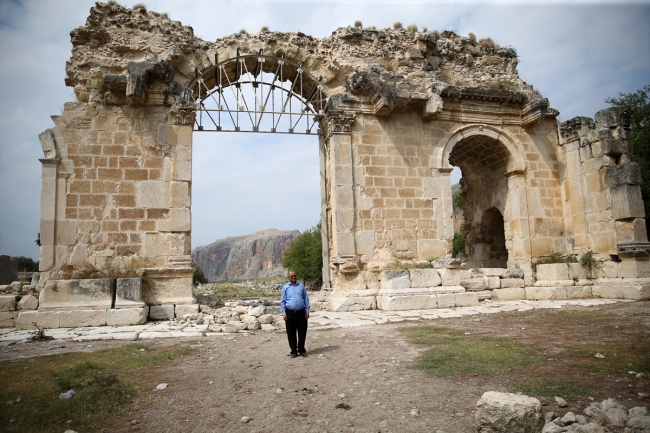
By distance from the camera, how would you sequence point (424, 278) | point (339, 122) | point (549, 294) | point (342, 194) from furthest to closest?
point (549, 294) < point (339, 122) < point (342, 194) < point (424, 278)

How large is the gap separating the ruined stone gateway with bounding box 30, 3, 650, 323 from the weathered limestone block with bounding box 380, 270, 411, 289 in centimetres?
4

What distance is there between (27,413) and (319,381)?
2523 mm

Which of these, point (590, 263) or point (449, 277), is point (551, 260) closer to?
point (590, 263)

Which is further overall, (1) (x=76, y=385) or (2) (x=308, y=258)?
(2) (x=308, y=258)

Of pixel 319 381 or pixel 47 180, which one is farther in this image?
pixel 47 180

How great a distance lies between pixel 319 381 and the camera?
4488 mm

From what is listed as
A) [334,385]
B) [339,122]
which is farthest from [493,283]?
[334,385]

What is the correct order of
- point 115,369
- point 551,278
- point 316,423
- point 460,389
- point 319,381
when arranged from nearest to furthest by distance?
point 316,423 → point 460,389 → point 319,381 → point 115,369 → point 551,278

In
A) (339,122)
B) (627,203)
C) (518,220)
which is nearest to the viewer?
(339,122)

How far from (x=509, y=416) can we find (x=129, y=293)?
7.88m

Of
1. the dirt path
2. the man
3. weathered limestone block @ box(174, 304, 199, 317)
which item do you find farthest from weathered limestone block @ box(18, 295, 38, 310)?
the man

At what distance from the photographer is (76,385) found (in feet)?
14.2

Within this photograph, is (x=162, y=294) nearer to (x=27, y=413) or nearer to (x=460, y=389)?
(x=27, y=413)

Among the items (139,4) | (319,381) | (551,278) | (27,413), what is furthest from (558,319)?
(139,4)
